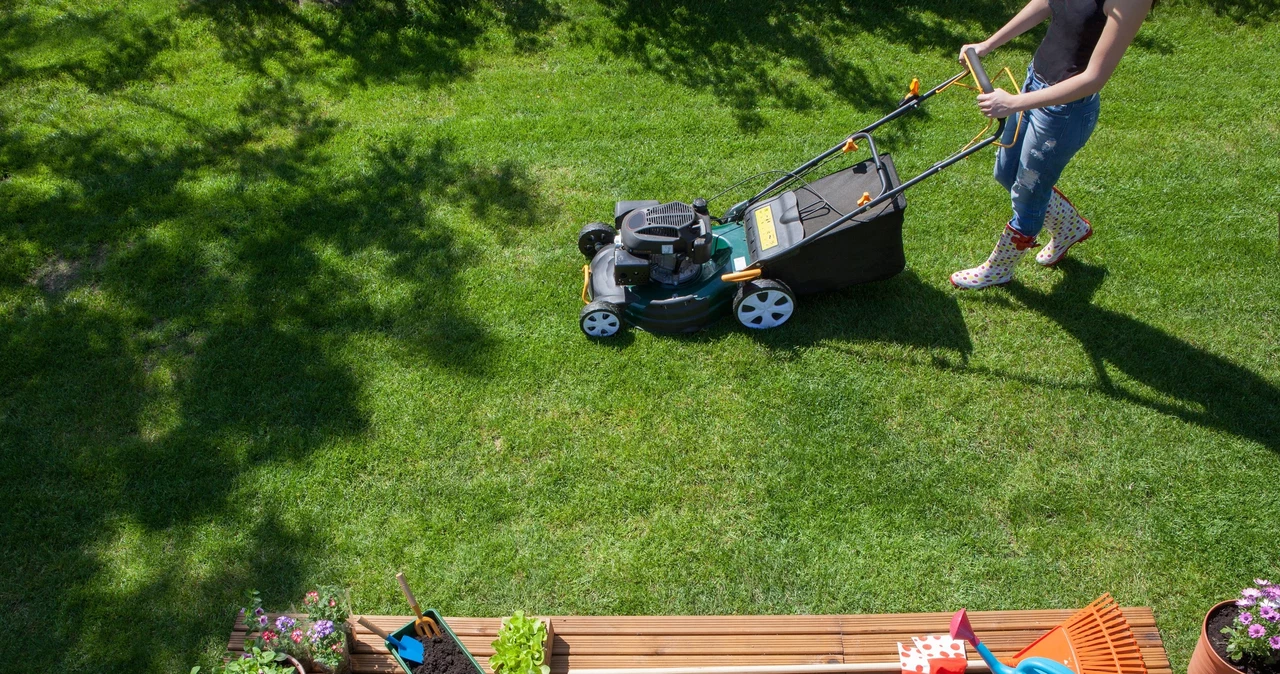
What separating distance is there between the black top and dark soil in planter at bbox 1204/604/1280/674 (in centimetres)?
219

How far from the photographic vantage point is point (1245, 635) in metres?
2.73

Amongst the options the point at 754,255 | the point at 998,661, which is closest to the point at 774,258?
the point at 754,255

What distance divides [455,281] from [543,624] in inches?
95.8

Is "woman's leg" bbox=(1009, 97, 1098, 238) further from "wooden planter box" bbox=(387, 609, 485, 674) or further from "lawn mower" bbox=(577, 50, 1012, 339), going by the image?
"wooden planter box" bbox=(387, 609, 485, 674)

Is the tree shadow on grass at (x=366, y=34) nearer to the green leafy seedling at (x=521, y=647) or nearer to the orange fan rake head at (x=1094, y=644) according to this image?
the green leafy seedling at (x=521, y=647)

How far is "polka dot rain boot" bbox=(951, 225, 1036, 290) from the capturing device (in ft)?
Result: 14.1

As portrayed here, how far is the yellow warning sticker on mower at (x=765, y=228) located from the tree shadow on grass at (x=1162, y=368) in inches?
58.1

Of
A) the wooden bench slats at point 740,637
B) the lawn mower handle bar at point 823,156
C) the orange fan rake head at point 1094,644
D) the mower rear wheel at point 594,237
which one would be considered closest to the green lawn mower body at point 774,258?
the lawn mower handle bar at point 823,156

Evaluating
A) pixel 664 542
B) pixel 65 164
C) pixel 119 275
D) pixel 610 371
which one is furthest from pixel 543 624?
pixel 65 164

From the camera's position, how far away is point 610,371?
4293mm

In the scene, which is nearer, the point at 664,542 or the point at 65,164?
the point at 664,542

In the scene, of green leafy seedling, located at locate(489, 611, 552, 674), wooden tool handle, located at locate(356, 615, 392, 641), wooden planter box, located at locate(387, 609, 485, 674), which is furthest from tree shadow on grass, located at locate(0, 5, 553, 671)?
green leafy seedling, located at locate(489, 611, 552, 674)

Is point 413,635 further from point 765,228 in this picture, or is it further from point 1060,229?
point 1060,229

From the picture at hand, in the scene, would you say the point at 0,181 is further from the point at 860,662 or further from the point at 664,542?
the point at 860,662
